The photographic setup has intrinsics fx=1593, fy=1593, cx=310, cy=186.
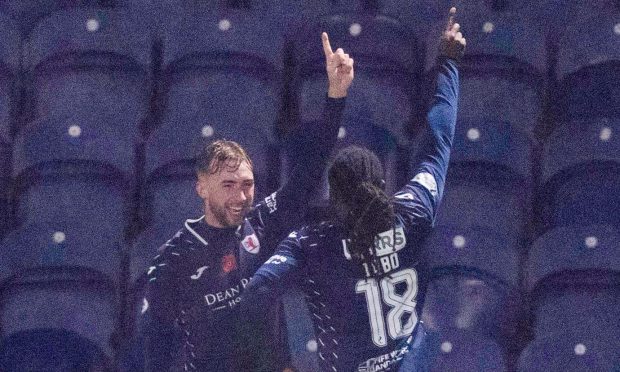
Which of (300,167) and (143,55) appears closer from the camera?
(300,167)

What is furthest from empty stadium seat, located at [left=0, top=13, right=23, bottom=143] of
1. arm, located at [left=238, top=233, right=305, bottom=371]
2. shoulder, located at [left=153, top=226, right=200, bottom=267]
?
arm, located at [left=238, top=233, right=305, bottom=371]

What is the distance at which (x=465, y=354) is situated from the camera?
473 cm

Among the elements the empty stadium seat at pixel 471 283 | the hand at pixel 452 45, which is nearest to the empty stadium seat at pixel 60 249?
the empty stadium seat at pixel 471 283

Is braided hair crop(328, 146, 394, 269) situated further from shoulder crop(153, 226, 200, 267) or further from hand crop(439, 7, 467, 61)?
shoulder crop(153, 226, 200, 267)

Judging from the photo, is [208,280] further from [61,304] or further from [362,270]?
[61,304]

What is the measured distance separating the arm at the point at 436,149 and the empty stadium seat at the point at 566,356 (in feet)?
3.80

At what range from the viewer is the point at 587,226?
5074mm

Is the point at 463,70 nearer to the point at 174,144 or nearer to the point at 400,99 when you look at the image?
the point at 400,99

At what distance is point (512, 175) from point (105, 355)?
1495 millimetres

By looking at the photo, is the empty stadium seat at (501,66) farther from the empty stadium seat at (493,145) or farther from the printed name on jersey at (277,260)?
the printed name on jersey at (277,260)

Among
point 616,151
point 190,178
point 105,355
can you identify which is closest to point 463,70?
point 616,151

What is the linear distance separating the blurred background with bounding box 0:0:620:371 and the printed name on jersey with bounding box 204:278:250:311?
2.16ft

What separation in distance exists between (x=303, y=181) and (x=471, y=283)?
1.17 meters

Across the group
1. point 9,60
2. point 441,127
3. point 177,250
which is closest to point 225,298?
point 177,250
